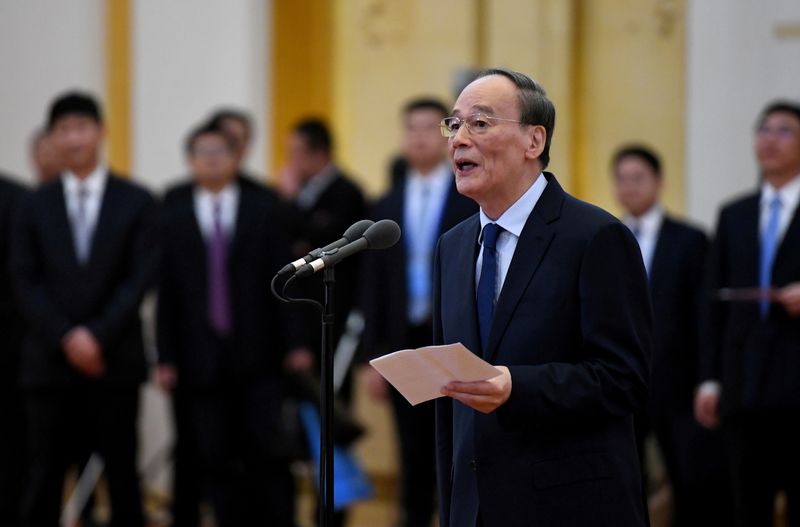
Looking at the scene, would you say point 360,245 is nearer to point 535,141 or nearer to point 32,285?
point 535,141

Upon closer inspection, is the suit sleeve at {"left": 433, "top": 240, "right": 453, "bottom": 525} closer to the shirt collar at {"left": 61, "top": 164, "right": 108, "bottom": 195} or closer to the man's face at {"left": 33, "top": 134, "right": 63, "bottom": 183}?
the shirt collar at {"left": 61, "top": 164, "right": 108, "bottom": 195}

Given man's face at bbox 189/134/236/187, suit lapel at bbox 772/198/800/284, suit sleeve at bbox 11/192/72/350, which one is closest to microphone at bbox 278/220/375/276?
suit lapel at bbox 772/198/800/284

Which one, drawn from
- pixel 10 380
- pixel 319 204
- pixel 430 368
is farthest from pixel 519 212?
pixel 319 204

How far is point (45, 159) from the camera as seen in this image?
7738mm

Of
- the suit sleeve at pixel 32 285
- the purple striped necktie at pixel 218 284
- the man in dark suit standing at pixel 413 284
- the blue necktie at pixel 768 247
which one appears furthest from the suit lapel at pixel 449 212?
the suit sleeve at pixel 32 285

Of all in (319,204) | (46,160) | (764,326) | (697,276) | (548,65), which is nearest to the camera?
(764,326)

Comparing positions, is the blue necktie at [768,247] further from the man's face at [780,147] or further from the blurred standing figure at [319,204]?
the blurred standing figure at [319,204]

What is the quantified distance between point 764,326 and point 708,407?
52cm

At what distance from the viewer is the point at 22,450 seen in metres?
6.83

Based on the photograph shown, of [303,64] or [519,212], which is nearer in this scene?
[519,212]

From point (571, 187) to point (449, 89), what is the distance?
97 cm

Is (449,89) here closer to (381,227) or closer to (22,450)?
(22,450)

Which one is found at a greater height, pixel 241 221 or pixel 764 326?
pixel 241 221

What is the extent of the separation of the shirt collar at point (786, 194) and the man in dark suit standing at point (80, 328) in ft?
8.86
